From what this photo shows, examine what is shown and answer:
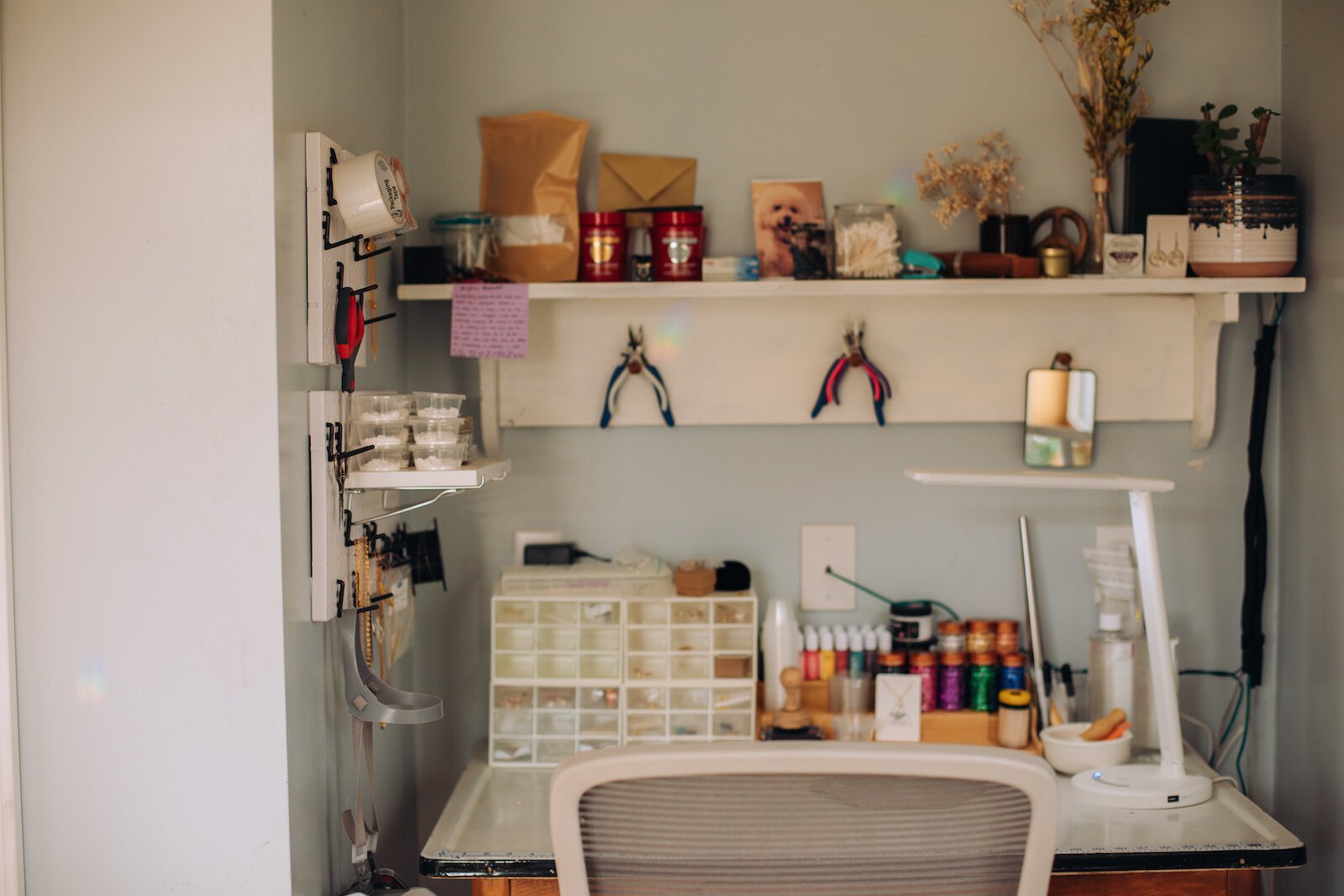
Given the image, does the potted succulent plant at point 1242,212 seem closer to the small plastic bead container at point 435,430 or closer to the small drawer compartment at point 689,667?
the small drawer compartment at point 689,667

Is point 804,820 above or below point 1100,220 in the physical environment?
below

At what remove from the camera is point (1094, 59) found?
2.06 m

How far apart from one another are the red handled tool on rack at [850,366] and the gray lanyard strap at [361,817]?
1001 millimetres

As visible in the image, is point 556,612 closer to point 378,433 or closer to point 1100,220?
point 378,433

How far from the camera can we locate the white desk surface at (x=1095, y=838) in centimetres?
170

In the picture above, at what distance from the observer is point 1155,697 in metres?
1.96

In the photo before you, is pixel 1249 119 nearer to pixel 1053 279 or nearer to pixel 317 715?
pixel 1053 279

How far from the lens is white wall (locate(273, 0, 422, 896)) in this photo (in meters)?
1.51

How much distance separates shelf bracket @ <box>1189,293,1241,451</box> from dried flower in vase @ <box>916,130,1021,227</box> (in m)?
0.41

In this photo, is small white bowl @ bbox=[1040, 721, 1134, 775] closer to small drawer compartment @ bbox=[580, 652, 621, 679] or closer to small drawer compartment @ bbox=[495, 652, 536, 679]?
small drawer compartment @ bbox=[580, 652, 621, 679]

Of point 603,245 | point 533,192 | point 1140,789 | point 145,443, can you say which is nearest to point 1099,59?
point 603,245

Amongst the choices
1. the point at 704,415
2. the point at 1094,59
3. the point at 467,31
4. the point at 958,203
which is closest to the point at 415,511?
the point at 704,415

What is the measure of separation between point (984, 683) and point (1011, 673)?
0.05m

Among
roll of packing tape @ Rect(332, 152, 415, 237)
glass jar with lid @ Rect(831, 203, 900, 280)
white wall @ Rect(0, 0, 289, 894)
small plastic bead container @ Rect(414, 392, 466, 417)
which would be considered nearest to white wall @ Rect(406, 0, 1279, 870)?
glass jar with lid @ Rect(831, 203, 900, 280)
